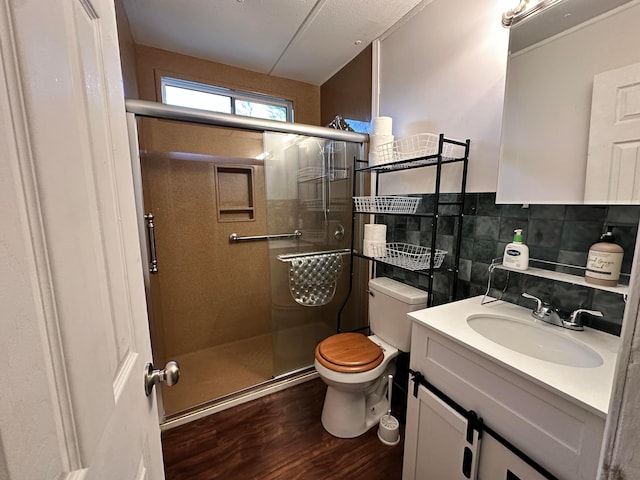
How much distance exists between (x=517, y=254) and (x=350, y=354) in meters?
0.95

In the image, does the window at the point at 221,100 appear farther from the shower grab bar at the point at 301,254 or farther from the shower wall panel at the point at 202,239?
the shower grab bar at the point at 301,254

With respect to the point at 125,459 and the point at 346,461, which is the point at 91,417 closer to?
the point at 125,459

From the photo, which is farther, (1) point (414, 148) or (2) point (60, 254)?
(1) point (414, 148)

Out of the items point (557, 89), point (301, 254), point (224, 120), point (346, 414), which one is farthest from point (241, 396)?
point (557, 89)

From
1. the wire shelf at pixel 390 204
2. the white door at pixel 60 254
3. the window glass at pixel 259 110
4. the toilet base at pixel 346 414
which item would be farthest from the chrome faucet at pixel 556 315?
the window glass at pixel 259 110

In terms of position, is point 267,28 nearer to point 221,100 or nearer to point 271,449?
point 221,100

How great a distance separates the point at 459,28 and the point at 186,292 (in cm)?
256

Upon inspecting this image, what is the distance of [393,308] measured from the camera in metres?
1.58

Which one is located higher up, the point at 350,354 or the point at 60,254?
the point at 60,254

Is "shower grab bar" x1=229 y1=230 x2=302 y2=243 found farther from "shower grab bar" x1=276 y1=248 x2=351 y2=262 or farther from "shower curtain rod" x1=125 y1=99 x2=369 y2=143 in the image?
"shower curtain rod" x1=125 y1=99 x2=369 y2=143

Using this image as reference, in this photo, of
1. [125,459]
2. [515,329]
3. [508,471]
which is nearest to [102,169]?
[125,459]

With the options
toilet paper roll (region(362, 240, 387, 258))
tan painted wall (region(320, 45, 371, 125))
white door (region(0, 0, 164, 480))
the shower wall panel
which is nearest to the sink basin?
toilet paper roll (region(362, 240, 387, 258))

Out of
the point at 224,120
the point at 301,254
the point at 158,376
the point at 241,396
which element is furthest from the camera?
the point at 301,254

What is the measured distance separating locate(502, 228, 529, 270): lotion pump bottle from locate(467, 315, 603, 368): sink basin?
0.22 meters
